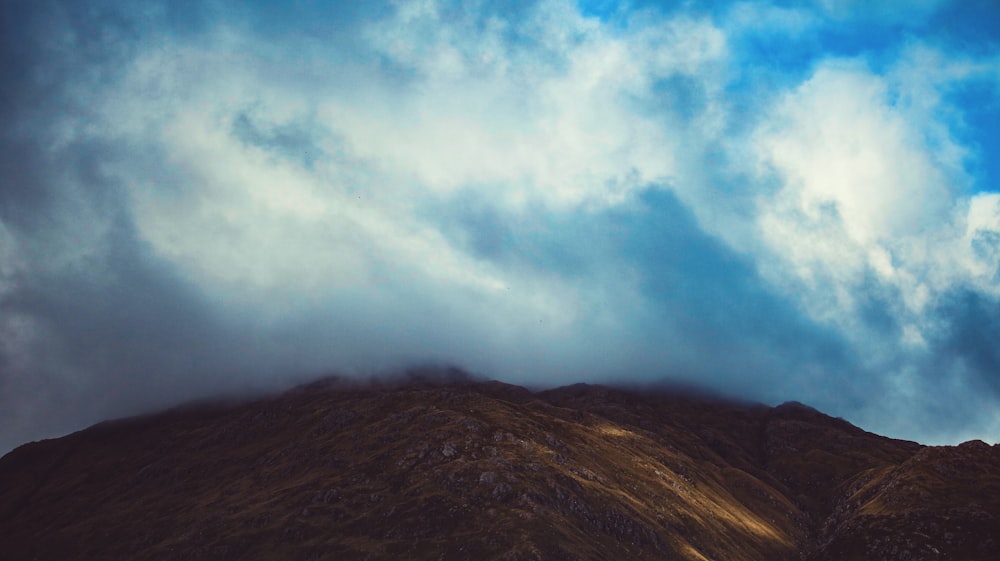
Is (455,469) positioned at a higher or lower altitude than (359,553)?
higher

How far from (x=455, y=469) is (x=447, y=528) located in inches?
1246

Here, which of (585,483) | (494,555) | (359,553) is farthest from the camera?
(585,483)

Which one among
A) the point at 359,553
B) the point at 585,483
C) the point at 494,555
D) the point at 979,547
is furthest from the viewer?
the point at 585,483

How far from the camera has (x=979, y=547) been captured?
600ft

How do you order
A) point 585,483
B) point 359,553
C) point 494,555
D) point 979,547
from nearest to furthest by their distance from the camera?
point 494,555 → point 359,553 → point 979,547 → point 585,483

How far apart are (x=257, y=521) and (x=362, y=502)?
33.5 metres

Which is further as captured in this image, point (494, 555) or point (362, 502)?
point (362, 502)

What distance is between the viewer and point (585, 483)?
648ft

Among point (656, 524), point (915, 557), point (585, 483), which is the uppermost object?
point (585, 483)

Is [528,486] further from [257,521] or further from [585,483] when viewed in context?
[257,521]

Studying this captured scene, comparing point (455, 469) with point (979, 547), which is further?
point (455, 469)

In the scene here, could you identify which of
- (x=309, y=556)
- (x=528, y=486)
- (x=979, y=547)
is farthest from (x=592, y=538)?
(x=979, y=547)

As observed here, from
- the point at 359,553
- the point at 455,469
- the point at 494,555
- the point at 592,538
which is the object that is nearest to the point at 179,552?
the point at 359,553

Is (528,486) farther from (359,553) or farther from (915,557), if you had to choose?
(915,557)
